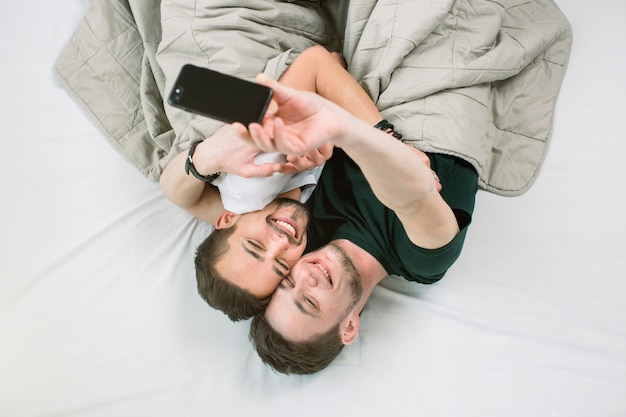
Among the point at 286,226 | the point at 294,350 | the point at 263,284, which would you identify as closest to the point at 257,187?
the point at 286,226

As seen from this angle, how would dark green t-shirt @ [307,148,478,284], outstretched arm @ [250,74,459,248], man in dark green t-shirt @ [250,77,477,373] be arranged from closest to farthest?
outstretched arm @ [250,74,459,248], man in dark green t-shirt @ [250,77,477,373], dark green t-shirt @ [307,148,478,284]

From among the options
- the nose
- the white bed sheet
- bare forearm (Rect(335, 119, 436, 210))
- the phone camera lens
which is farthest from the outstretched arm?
the white bed sheet

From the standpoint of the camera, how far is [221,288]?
102cm

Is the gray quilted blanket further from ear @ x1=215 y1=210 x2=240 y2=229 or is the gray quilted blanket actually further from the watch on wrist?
ear @ x1=215 y1=210 x2=240 y2=229

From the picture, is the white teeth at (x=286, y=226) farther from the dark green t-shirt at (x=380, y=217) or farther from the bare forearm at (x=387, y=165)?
the bare forearm at (x=387, y=165)

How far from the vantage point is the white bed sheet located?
1026 millimetres

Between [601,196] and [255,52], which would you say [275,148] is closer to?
[255,52]

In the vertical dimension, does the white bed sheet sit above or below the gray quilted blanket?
below

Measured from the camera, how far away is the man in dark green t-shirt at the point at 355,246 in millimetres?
803

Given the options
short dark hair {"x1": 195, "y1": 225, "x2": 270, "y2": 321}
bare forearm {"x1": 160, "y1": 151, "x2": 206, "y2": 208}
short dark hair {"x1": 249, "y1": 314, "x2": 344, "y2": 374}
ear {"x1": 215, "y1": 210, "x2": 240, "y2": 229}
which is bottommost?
short dark hair {"x1": 249, "y1": 314, "x2": 344, "y2": 374}

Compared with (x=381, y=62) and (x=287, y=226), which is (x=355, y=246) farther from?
(x=381, y=62)

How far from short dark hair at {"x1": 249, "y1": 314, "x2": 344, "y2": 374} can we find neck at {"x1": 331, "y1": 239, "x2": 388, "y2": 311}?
99 mm

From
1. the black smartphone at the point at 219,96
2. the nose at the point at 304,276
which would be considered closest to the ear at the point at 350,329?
the nose at the point at 304,276

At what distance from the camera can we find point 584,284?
108 cm
